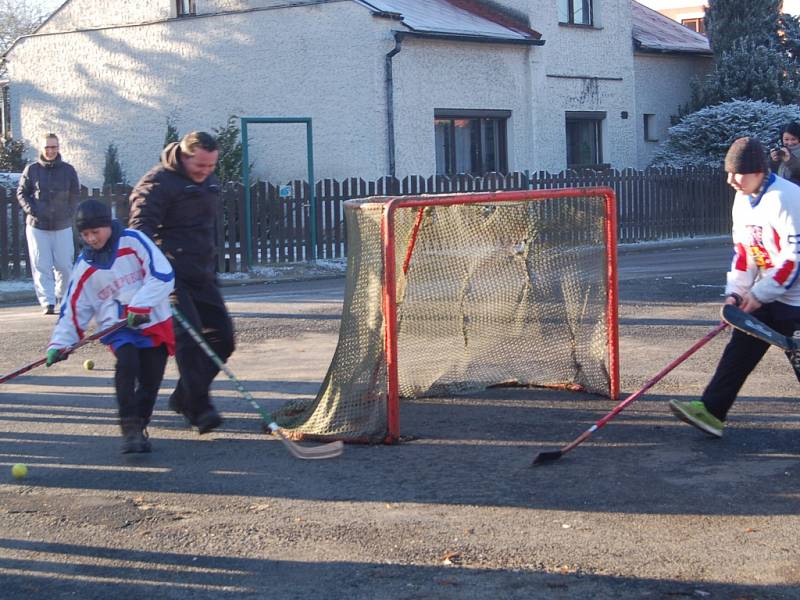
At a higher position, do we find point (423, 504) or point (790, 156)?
point (790, 156)

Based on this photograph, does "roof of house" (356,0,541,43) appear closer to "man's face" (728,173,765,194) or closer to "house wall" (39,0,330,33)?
"house wall" (39,0,330,33)

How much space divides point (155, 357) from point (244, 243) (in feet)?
38.8

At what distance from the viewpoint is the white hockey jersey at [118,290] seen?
6531 mm

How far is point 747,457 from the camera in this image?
21.2 feet

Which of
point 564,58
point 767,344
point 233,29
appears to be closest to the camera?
point 767,344

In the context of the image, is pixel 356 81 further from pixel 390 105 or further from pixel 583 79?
pixel 583 79

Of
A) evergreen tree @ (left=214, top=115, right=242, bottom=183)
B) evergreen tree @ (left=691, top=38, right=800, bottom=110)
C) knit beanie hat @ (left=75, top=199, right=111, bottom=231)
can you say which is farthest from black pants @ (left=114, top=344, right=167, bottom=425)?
evergreen tree @ (left=691, top=38, right=800, bottom=110)

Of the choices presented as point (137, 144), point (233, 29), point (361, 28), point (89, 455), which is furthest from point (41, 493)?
point (137, 144)

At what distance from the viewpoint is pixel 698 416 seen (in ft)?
22.0

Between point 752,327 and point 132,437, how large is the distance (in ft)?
11.2

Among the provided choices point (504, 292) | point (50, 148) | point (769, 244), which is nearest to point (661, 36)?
point (50, 148)

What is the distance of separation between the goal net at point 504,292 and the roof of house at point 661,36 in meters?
22.5

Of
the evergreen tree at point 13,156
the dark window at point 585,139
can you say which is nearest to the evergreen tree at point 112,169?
the evergreen tree at point 13,156

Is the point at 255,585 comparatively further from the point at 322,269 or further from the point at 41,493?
the point at 322,269
